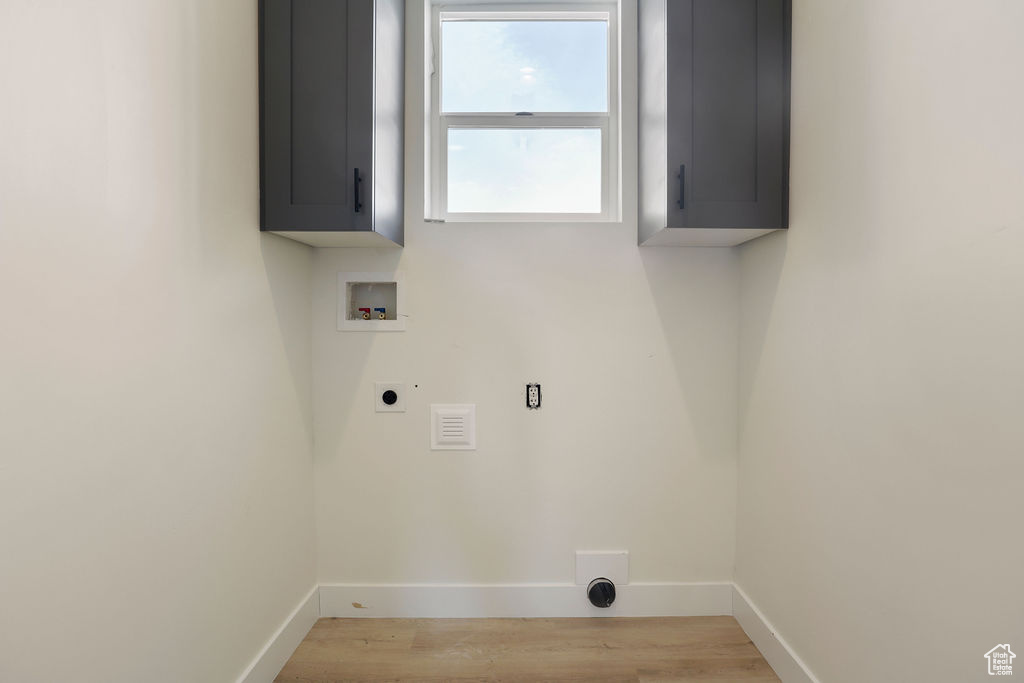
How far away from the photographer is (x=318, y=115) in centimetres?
168

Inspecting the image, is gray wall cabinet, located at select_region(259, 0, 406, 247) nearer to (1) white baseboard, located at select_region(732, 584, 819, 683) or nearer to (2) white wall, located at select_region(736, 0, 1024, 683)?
(2) white wall, located at select_region(736, 0, 1024, 683)

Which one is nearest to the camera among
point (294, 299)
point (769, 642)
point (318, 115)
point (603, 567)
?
point (318, 115)

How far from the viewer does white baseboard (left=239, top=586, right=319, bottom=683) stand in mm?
1622

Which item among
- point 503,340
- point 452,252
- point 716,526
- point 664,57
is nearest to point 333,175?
point 452,252

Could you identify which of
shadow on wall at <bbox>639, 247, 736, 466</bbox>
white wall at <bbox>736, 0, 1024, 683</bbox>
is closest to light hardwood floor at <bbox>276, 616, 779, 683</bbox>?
white wall at <bbox>736, 0, 1024, 683</bbox>

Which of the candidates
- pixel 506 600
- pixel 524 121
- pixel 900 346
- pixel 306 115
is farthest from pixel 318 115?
pixel 506 600

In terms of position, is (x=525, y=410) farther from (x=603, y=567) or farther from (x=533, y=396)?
(x=603, y=567)

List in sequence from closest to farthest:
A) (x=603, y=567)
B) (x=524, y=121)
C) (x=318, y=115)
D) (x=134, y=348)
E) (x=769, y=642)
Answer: (x=134, y=348) → (x=318, y=115) → (x=769, y=642) → (x=603, y=567) → (x=524, y=121)

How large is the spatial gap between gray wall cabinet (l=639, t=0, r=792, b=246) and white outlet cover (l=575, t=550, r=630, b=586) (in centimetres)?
135

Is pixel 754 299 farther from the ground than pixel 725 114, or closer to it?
closer to it

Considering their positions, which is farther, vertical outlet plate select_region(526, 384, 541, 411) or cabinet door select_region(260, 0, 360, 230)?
vertical outlet plate select_region(526, 384, 541, 411)

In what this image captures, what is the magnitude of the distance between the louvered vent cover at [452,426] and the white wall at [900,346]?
116cm

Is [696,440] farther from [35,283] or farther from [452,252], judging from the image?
[35,283]

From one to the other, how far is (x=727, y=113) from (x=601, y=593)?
6.12ft
